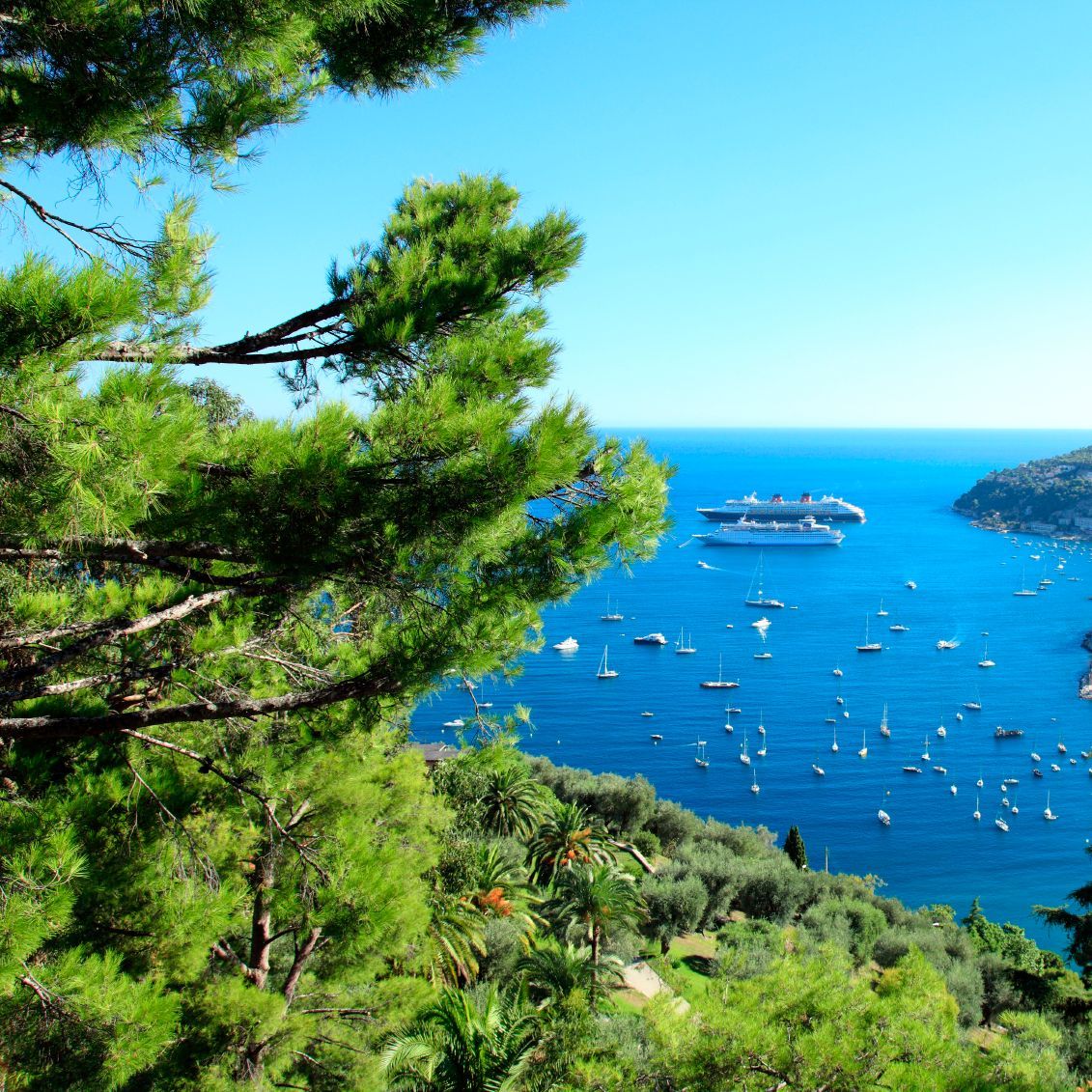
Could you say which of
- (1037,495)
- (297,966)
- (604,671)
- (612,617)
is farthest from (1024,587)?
(297,966)

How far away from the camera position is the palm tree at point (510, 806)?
13.9 m

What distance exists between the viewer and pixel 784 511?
6925cm

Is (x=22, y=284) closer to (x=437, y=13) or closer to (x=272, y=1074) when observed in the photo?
(x=437, y=13)

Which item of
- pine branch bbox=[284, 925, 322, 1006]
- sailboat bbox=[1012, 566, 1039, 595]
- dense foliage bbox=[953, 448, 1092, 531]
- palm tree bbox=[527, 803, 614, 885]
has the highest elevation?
dense foliage bbox=[953, 448, 1092, 531]

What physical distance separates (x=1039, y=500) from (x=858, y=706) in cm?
5800

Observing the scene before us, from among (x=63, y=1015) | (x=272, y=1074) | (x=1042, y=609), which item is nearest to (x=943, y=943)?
(x=272, y=1074)

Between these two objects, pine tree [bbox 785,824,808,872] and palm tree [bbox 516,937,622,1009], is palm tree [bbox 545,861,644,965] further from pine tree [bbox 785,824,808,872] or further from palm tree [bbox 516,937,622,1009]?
pine tree [bbox 785,824,808,872]

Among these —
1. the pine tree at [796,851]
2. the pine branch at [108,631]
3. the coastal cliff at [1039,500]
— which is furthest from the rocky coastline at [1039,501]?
the pine branch at [108,631]

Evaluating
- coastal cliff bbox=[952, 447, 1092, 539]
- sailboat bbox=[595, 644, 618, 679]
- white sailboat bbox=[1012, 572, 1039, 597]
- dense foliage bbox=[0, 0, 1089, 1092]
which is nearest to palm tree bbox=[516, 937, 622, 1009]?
dense foliage bbox=[0, 0, 1089, 1092]

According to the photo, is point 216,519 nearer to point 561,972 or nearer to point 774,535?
point 561,972

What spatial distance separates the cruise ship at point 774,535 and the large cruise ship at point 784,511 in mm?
1746

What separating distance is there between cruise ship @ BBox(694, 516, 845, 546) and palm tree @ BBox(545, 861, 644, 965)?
5750 cm

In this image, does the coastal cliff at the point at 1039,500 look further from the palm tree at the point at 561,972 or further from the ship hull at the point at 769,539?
the palm tree at the point at 561,972

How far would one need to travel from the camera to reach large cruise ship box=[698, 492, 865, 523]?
69.2 metres
